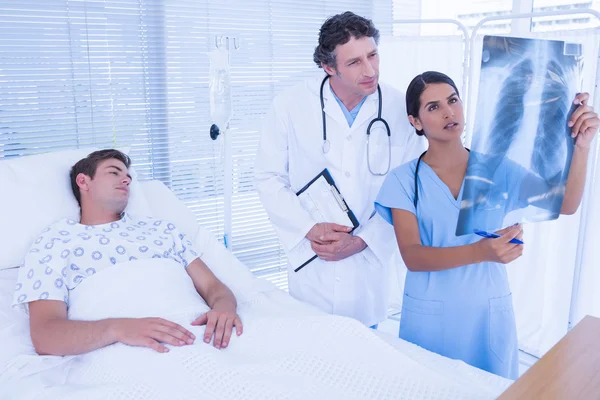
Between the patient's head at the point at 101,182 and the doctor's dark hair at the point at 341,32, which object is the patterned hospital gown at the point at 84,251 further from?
the doctor's dark hair at the point at 341,32

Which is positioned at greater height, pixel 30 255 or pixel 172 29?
pixel 172 29

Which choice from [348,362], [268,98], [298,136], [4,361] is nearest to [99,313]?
[4,361]

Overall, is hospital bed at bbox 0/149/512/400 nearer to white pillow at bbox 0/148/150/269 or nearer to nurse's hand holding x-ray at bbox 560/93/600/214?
white pillow at bbox 0/148/150/269

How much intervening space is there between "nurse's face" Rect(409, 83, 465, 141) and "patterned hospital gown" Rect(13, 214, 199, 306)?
0.87 meters

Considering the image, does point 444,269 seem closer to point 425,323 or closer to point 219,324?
point 425,323

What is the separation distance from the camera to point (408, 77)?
274 cm

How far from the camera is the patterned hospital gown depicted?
164 cm

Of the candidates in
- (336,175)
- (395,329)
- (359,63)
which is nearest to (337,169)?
(336,175)

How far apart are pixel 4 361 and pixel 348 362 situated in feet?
2.88

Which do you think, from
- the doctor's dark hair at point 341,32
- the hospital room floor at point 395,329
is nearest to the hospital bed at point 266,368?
the doctor's dark hair at point 341,32

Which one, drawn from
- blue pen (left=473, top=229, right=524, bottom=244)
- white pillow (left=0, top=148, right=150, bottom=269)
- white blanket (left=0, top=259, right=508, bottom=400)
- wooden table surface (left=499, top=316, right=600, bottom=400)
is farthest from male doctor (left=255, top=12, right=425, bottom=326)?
wooden table surface (left=499, top=316, right=600, bottom=400)

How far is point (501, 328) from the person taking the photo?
1.56 m

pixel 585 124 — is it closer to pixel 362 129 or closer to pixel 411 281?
pixel 411 281

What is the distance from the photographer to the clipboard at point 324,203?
1.92m
